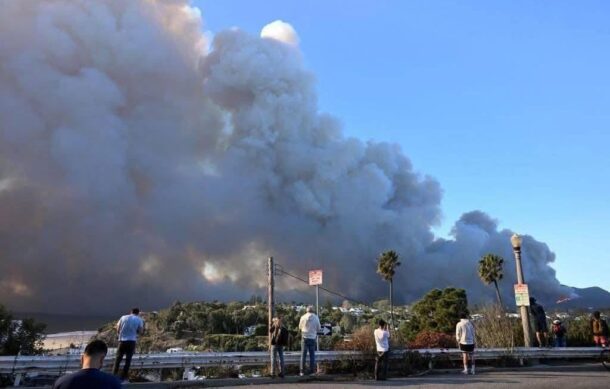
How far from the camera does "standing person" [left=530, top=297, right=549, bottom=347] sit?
18984 mm

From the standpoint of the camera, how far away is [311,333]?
12.8 m

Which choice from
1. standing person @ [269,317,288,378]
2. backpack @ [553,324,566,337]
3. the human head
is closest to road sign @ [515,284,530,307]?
backpack @ [553,324,566,337]

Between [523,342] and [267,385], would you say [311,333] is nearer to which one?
[267,385]

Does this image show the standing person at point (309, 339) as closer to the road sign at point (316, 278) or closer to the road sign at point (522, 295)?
the road sign at point (316, 278)

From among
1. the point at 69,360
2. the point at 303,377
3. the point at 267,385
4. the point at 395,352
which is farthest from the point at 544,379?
the point at 69,360

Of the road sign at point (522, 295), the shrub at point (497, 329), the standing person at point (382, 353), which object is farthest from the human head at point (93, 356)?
the shrub at point (497, 329)

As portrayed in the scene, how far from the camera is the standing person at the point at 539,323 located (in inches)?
747

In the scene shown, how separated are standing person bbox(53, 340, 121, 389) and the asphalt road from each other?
7.25 metres

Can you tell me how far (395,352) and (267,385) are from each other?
474cm

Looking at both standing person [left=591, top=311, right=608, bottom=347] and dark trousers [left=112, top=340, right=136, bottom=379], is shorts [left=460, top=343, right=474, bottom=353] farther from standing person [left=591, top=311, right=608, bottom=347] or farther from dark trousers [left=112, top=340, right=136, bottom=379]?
dark trousers [left=112, top=340, right=136, bottom=379]

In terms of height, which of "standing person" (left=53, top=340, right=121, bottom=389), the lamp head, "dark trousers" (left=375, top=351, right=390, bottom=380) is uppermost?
the lamp head

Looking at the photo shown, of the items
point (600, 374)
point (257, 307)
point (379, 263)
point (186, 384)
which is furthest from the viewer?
point (257, 307)

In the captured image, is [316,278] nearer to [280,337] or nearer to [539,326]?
[280,337]

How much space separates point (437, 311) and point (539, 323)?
34.5 m
